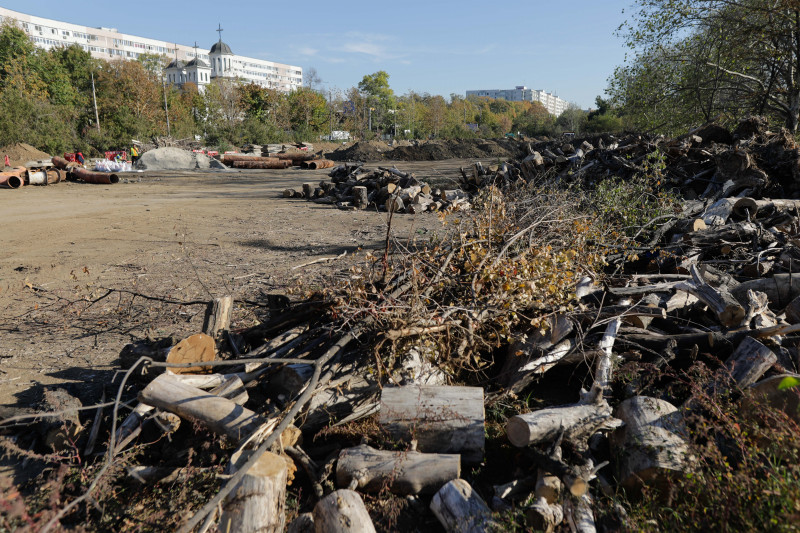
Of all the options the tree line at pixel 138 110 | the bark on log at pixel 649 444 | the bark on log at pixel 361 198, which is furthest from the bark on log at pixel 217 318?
the tree line at pixel 138 110

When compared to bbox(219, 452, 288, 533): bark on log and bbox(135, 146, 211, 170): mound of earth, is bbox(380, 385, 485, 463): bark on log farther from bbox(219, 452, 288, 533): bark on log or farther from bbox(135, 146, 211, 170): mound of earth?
bbox(135, 146, 211, 170): mound of earth

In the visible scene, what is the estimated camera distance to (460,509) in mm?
2428

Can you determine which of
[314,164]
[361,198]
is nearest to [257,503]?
[361,198]

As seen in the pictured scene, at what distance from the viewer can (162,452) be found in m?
2.95

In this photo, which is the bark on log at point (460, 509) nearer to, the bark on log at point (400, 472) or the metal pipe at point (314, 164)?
the bark on log at point (400, 472)

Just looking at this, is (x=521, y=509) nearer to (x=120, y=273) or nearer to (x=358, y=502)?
(x=358, y=502)

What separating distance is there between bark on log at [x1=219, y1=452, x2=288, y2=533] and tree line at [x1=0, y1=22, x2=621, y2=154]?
102ft

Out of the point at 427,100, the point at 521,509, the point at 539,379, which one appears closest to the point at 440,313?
A: the point at 539,379

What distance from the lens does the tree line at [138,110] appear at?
30470mm

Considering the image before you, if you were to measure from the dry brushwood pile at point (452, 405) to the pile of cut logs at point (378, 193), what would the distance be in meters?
7.43

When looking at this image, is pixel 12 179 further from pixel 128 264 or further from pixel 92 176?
pixel 128 264

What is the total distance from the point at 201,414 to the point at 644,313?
329 centimetres

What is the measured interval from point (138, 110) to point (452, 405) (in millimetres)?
48918

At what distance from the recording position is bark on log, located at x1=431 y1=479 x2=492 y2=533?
7.69ft
